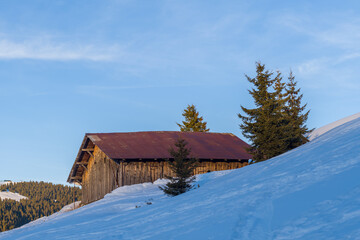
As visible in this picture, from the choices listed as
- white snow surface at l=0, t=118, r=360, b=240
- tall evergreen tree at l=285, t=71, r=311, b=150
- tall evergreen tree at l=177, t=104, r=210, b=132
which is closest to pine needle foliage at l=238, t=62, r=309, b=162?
tall evergreen tree at l=285, t=71, r=311, b=150

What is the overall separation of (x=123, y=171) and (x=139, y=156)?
1.70 meters

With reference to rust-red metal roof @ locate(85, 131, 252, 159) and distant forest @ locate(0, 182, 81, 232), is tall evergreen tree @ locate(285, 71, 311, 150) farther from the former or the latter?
distant forest @ locate(0, 182, 81, 232)

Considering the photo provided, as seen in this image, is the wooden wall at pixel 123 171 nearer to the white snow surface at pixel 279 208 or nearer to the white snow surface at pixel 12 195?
the white snow surface at pixel 279 208

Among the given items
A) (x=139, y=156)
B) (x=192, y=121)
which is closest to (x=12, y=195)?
(x=192, y=121)

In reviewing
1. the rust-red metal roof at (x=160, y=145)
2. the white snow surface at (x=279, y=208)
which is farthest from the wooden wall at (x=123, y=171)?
the white snow surface at (x=279, y=208)

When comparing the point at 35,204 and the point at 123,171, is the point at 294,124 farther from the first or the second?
the point at 35,204

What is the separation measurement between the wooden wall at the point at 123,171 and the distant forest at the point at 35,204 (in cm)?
2888

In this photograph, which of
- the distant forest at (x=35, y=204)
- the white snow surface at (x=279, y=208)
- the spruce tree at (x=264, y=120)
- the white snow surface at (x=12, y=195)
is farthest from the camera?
the white snow surface at (x=12, y=195)

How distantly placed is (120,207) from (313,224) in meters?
13.1

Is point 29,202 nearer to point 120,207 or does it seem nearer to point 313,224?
point 120,207

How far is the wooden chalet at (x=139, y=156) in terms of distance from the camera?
29.3m

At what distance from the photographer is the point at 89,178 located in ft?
117

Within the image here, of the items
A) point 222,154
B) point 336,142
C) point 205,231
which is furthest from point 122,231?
point 222,154

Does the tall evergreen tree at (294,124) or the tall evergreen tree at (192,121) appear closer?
the tall evergreen tree at (294,124)
